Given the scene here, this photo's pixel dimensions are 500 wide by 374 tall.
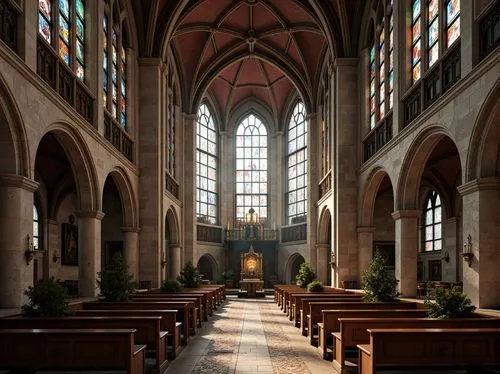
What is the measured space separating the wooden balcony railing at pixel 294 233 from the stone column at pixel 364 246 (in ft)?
40.2

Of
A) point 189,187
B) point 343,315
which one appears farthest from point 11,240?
point 189,187

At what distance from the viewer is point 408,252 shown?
669 inches

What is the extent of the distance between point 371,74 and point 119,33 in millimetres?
10092

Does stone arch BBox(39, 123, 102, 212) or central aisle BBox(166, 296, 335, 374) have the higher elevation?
stone arch BBox(39, 123, 102, 212)

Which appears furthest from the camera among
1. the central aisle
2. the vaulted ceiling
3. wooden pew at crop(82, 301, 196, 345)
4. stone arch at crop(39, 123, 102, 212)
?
the vaulted ceiling

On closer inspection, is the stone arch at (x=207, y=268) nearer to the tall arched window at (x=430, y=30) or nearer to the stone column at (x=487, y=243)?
the tall arched window at (x=430, y=30)

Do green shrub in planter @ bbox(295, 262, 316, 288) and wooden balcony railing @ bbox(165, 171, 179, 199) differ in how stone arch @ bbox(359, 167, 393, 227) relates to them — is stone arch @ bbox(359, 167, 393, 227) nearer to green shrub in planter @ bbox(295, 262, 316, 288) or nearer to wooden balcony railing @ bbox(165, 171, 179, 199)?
green shrub in planter @ bbox(295, 262, 316, 288)

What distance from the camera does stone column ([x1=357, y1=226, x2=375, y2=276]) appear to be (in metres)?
23.2

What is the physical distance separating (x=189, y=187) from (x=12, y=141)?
898 inches

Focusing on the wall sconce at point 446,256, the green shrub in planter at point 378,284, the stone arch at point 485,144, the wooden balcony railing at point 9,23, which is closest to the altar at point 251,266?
the wall sconce at point 446,256

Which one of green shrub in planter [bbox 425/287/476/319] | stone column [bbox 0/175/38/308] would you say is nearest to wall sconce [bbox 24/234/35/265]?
stone column [bbox 0/175/38/308]

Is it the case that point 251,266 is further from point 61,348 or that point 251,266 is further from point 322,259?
point 61,348

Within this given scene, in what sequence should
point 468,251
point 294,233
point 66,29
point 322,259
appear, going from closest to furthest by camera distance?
1. point 468,251
2. point 66,29
3. point 322,259
4. point 294,233

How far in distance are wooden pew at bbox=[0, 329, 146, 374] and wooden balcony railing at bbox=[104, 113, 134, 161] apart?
40.0 ft
